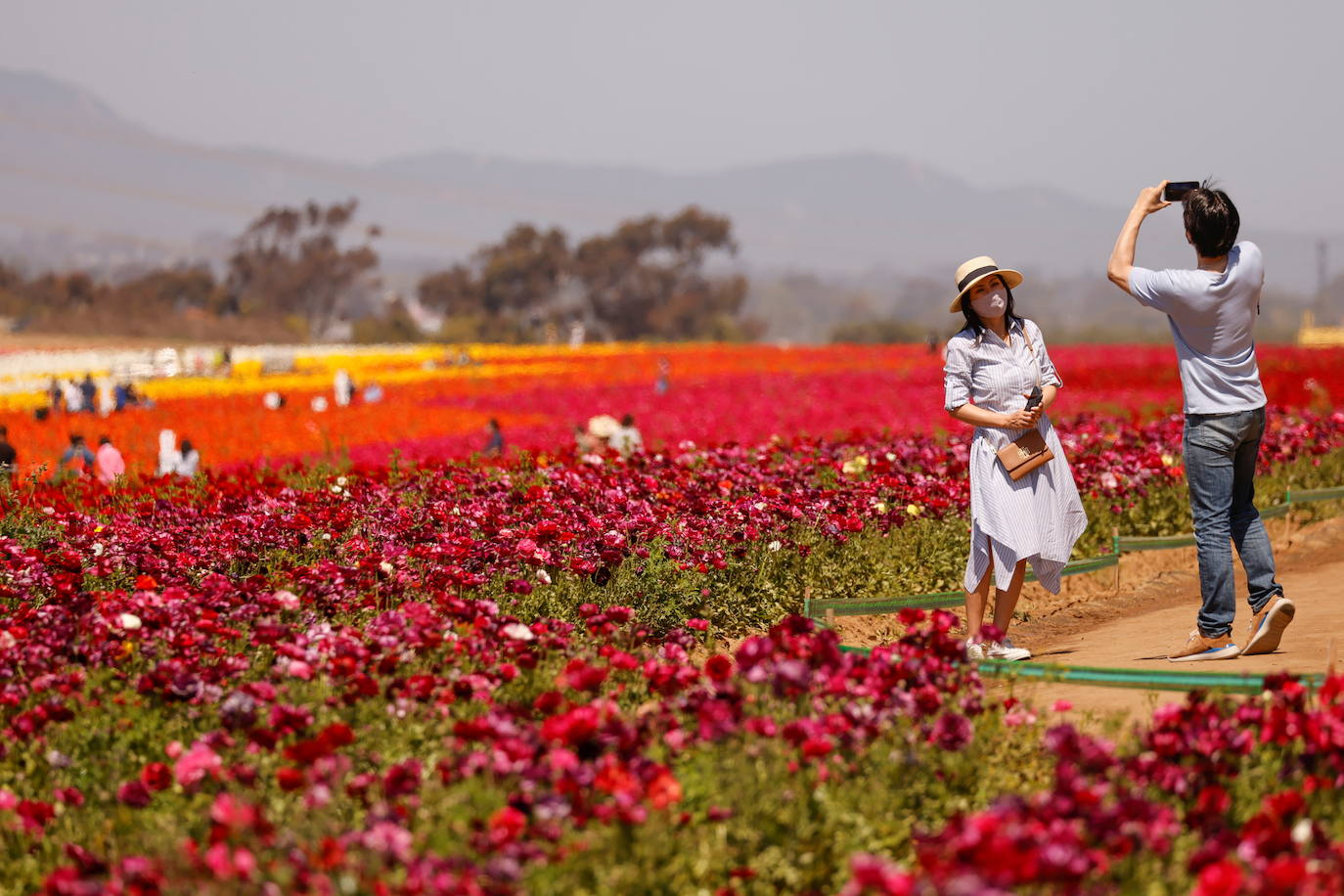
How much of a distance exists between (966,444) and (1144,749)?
286 inches

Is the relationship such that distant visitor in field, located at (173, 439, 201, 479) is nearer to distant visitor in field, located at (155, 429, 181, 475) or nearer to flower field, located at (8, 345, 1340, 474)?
distant visitor in field, located at (155, 429, 181, 475)

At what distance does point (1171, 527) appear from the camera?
33.6 ft

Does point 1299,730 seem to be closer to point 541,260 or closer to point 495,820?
point 495,820

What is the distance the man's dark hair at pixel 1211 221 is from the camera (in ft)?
Result: 19.4

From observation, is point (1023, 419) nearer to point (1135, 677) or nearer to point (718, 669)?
point (1135, 677)

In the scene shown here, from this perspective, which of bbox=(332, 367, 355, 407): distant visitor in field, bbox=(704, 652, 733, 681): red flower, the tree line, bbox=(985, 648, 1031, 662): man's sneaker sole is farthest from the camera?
the tree line

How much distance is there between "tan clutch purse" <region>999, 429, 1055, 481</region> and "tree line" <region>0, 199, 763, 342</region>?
72.0 meters

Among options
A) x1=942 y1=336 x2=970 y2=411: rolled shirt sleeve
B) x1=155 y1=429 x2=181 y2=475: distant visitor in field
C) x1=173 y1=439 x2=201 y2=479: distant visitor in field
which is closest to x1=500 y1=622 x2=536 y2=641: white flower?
x1=942 y1=336 x2=970 y2=411: rolled shirt sleeve

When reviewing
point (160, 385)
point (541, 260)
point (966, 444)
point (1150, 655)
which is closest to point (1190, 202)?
point (1150, 655)

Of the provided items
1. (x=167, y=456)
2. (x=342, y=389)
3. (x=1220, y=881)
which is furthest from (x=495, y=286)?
(x=1220, y=881)

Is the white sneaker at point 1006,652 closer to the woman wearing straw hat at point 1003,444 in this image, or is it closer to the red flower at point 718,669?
the woman wearing straw hat at point 1003,444

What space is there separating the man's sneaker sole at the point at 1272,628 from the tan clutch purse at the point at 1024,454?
1.14 meters

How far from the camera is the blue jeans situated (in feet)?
19.9

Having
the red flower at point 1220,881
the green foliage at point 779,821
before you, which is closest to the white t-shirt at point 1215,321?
the green foliage at point 779,821
